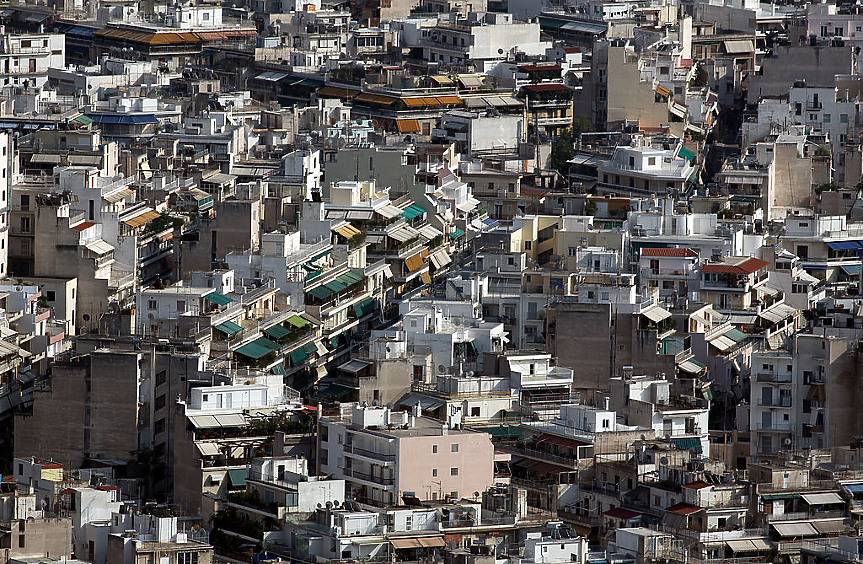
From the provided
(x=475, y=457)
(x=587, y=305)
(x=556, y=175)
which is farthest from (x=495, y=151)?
(x=475, y=457)

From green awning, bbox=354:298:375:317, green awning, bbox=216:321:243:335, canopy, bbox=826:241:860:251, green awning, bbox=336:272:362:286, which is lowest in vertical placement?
green awning, bbox=354:298:375:317

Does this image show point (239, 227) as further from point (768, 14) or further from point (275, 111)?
point (768, 14)

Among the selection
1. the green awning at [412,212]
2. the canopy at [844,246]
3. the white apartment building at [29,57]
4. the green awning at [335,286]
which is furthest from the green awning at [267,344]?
the white apartment building at [29,57]

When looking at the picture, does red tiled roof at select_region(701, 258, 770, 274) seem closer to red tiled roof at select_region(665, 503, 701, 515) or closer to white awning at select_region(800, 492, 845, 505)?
white awning at select_region(800, 492, 845, 505)

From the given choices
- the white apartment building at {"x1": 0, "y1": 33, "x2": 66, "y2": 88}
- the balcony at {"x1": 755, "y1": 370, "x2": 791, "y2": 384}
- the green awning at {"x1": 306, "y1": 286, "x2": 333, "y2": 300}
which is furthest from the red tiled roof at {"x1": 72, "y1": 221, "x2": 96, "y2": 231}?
the white apartment building at {"x1": 0, "y1": 33, "x2": 66, "y2": 88}

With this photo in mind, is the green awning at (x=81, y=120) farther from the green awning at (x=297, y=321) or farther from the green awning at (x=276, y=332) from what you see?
the green awning at (x=276, y=332)
